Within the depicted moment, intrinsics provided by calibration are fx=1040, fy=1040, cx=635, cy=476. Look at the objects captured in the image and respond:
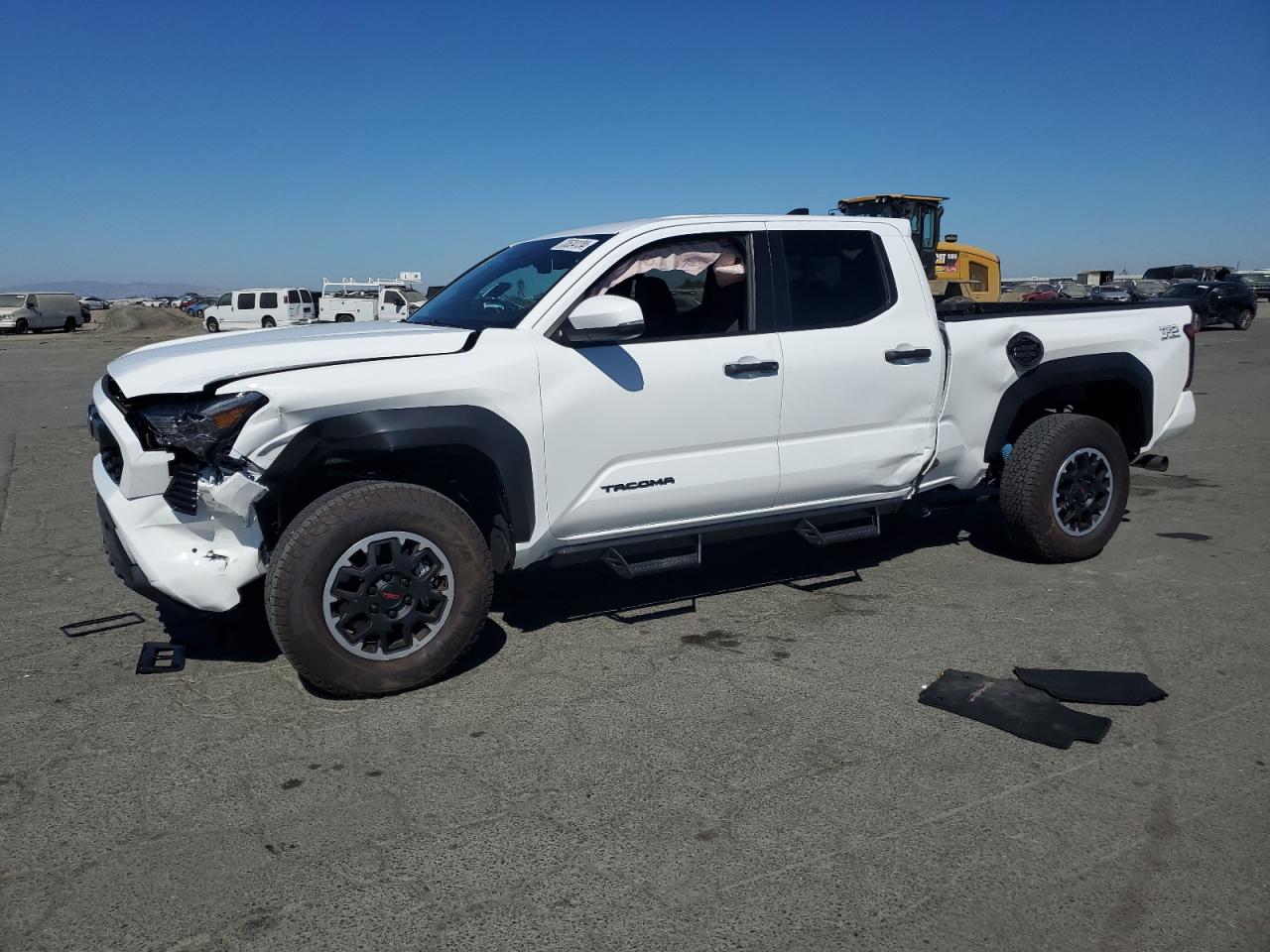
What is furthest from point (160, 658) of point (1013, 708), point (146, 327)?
point (146, 327)

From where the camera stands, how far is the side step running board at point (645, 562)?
4582mm

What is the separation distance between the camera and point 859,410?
5137 millimetres

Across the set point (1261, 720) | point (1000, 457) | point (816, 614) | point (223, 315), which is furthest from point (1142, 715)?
point (223, 315)

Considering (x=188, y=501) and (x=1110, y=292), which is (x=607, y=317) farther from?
(x=1110, y=292)

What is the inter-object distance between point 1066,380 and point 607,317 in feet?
9.83

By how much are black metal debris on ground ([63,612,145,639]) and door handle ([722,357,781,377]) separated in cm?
315

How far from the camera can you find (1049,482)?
571 centimetres

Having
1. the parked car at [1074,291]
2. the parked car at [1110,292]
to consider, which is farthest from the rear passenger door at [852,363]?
the parked car at [1074,291]

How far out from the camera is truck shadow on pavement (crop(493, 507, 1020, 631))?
17.4 ft

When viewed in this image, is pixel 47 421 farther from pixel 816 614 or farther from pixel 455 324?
pixel 816 614

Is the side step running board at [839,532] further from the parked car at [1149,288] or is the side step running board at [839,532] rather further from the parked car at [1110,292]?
the parked car at [1149,288]

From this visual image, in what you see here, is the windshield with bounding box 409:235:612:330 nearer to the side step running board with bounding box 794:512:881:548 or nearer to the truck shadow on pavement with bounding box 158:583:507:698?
the truck shadow on pavement with bounding box 158:583:507:698

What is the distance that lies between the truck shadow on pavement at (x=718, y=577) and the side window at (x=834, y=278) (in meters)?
1.31

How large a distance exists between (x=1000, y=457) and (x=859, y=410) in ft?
4.11
